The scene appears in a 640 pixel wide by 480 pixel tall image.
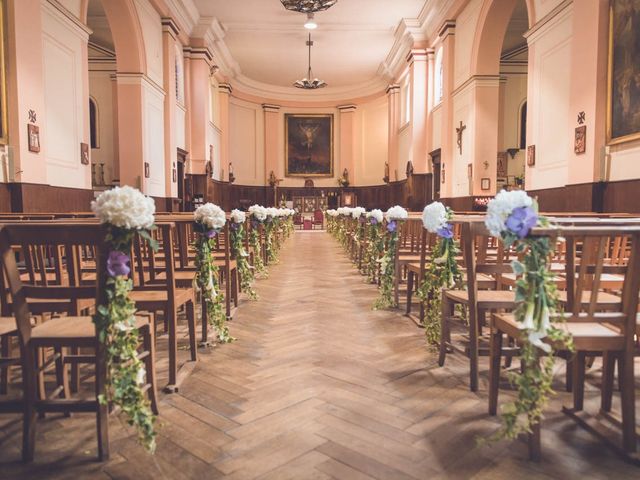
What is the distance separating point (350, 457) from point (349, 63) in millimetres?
17783

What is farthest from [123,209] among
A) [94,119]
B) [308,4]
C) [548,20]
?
[94,119]

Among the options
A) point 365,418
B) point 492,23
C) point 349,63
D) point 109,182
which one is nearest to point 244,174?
point 349,63

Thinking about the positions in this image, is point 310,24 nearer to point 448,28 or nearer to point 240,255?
point 448,28

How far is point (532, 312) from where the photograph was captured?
1.84 metres

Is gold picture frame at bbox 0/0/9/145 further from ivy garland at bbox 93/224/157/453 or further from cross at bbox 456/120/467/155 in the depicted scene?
cross at bbox 456/120/467/155

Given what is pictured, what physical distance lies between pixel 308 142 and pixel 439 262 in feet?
63.0

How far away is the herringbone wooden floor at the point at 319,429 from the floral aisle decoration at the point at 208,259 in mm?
263

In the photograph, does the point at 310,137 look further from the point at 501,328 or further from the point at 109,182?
the point at 501,328

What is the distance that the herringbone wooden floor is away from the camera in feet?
6.19

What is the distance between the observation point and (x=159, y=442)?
210 centimetres

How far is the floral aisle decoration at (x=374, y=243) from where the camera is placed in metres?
5.76

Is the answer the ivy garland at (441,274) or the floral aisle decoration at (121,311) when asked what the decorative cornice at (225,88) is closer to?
the ivy garland at (441,274)

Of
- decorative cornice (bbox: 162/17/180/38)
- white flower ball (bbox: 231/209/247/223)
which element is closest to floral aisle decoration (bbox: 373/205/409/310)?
white flower ball (bbox: 231/209/247/223)

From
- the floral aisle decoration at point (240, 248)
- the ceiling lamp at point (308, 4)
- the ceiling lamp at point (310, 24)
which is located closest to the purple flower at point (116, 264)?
the floral aisle decoration at point (240, 248)
